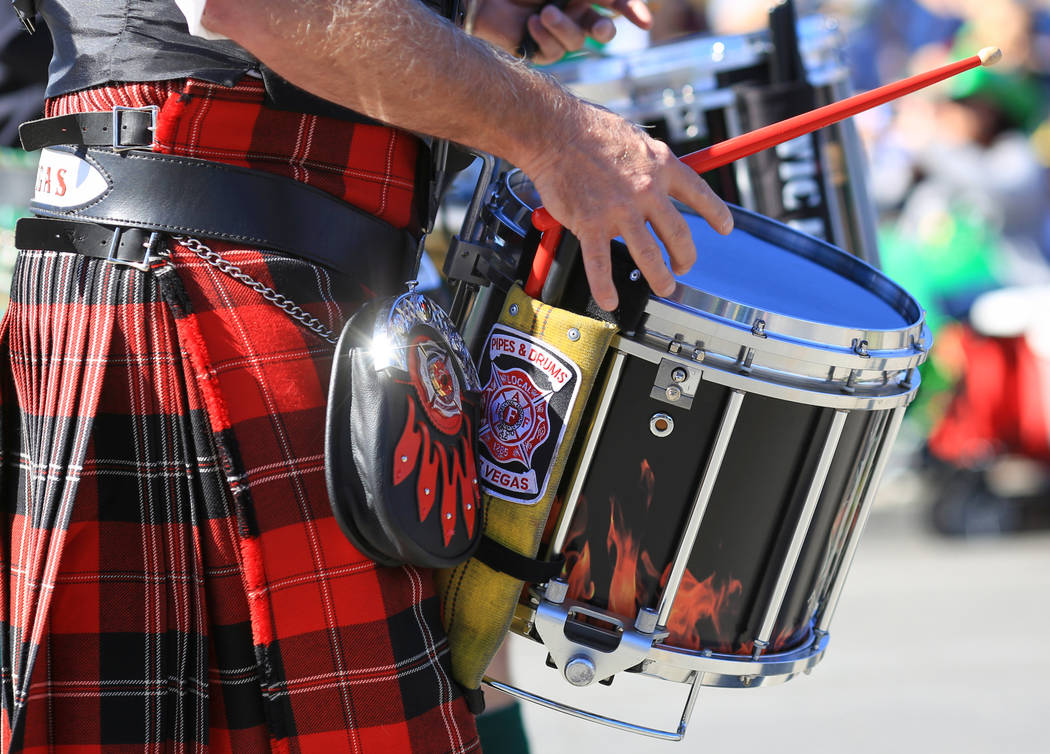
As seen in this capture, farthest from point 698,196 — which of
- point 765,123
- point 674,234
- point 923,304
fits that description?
point 923,304

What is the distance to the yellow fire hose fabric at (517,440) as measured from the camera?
131 cm

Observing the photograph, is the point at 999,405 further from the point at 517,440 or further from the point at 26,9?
the point at 26,9

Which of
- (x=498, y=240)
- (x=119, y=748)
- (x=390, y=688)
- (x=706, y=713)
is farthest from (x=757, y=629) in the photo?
(x=706, y=713)

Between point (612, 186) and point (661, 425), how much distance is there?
0.91 feet

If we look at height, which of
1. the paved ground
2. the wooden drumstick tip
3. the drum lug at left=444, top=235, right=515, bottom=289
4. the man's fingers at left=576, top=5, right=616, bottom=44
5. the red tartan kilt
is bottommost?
the paved ground

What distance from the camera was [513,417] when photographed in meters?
1.36

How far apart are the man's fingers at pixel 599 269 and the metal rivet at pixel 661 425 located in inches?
5.3

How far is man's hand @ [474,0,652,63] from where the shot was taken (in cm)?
187

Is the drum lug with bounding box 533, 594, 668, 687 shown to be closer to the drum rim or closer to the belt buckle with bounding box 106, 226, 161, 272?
the drum rim

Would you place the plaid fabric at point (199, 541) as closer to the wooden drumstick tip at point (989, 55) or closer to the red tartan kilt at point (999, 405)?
the wooden drumstick tip at point (989, 55)

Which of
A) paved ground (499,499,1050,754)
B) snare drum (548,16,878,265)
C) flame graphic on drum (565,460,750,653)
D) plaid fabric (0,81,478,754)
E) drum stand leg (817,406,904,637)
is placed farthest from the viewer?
paved ground (499,499,1050,754)

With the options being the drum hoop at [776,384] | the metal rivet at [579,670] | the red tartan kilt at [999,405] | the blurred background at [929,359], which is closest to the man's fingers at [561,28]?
the blurred background at [929,359]

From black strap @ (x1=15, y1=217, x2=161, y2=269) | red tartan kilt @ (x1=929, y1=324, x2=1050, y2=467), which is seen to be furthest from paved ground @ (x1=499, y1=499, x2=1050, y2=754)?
black strap @ (x1=15, y1=217, x2=161, y2=269)

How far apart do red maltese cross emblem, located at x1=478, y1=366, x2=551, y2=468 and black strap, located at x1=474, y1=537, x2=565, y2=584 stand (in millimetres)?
97
